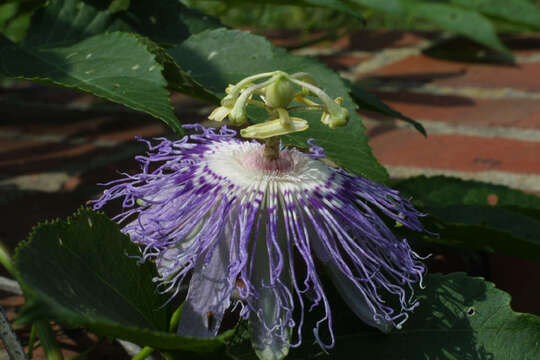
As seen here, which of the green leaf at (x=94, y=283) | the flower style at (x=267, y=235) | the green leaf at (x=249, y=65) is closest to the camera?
the green leaf at (x=94, y=283)

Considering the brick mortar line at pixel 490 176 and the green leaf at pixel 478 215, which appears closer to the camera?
the green leaf at pixel 478 215

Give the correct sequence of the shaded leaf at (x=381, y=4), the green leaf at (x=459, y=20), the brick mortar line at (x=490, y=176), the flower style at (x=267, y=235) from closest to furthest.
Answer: the flower style at (x=267, y=235) → the brick mortar line at (x=490, y=176) → the shaded leaf at (x=381, y=4) → the green leaf at (x=459, y=20)

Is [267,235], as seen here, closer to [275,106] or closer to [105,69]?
[275,106]

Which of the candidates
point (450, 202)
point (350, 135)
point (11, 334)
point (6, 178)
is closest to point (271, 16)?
point (6, 178)

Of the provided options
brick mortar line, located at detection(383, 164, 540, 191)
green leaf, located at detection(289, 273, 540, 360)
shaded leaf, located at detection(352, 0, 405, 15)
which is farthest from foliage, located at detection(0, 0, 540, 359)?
shaded leaf, located at detection(352, 0, 405, 15)

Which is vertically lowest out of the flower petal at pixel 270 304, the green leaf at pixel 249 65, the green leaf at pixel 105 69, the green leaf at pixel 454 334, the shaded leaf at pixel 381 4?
the shaded leaf at pixel 381 4

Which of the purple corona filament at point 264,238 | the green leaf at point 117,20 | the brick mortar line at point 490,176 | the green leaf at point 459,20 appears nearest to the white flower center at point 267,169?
the purple corona filament at point 264,238

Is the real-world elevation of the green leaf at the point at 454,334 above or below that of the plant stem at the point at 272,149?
Answer: below

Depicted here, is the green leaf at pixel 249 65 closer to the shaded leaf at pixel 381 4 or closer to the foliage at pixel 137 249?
the foliage at pixel 137 249
